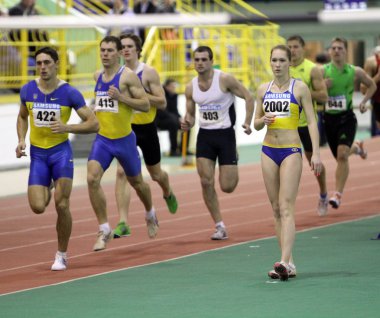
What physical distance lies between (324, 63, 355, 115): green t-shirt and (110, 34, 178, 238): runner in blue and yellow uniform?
10.3ft

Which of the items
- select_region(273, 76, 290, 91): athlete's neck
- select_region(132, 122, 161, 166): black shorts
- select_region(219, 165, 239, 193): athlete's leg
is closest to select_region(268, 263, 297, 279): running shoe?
select_region(273, 76, 290, 91): athlete's neck

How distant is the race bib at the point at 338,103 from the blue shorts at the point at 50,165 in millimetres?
6087

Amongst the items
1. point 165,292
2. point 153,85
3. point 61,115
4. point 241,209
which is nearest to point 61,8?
point 241,209

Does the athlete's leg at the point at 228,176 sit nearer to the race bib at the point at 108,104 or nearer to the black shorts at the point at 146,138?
the black shorts at the point at 146,138

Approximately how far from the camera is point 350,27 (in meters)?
48.5

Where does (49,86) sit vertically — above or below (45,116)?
above

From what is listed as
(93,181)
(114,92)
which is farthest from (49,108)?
(93,181)

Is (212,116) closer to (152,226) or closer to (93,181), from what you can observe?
(152,226)

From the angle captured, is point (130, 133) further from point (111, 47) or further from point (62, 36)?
point (62, 36)

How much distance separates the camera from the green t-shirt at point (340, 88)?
18.7 meters

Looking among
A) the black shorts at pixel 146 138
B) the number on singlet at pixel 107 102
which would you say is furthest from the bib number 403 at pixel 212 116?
the number on singlet at pixel 107 102

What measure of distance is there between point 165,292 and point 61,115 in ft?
8.70

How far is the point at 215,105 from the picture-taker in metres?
16.0

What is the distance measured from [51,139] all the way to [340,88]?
622 centimetres
